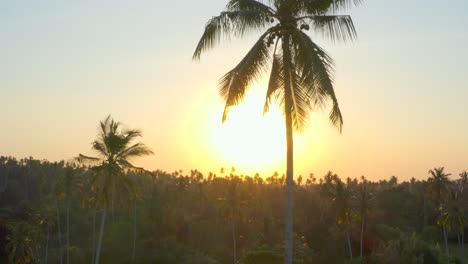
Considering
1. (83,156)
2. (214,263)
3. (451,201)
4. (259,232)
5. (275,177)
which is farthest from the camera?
(275,177)

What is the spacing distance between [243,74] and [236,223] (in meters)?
87.0

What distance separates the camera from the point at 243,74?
1773 centimetres

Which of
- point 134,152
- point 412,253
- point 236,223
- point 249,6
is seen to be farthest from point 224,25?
point 236,223

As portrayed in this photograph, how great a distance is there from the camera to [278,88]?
59.2 ft

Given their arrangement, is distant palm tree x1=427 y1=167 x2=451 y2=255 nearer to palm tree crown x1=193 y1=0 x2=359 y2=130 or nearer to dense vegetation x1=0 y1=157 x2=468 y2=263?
A: dense vegetation x1=0 y1=157 x2=468 y2=263

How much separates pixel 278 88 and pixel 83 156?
23880mm

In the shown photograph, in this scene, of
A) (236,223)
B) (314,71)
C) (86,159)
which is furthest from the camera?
(236,223)

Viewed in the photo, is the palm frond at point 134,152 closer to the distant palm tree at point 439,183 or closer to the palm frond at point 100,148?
the palm frond at point 100,148

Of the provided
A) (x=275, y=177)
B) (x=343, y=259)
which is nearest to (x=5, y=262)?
(x=343, y=259)

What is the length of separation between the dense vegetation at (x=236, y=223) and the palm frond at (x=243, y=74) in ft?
161

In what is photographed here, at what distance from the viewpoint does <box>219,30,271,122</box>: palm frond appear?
57.9 feet

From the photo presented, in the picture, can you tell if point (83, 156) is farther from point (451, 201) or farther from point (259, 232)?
point (259, 232)

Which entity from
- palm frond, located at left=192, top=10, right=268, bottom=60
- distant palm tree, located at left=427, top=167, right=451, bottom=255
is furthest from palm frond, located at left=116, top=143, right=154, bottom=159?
distant palm tree, located at left=427, top=167, right=451, bottom=255

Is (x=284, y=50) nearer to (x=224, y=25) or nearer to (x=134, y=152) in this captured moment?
(x=224, y=25)
